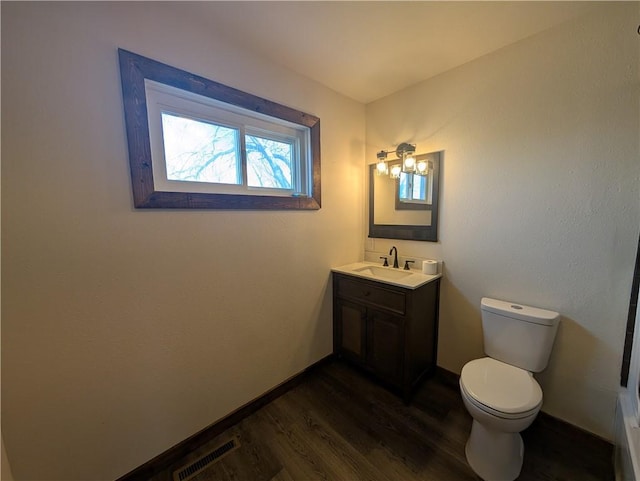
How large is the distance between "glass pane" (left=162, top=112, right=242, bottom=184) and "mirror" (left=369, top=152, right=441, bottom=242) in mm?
1266

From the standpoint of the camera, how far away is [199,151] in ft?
4.75

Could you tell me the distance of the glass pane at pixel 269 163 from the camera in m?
1.67

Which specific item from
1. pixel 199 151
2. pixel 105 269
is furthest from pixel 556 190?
pixel 105 269

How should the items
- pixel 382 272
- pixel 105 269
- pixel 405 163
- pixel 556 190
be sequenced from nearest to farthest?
1. pixel 105 269
2. pixel 556 190
3. pixel 405 163
4. pixel 382 272

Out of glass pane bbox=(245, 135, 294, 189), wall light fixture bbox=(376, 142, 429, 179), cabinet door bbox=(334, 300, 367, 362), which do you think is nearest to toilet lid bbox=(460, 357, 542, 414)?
cabinet door bbox=(334, 300, 367, 362)

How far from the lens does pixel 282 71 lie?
168cm

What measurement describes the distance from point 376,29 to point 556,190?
1.41 metres

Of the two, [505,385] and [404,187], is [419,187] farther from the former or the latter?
[505,385]

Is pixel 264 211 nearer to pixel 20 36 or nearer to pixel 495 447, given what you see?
pixel 20 36

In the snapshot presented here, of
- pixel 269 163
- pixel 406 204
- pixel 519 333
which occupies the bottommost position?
pixel 519 333

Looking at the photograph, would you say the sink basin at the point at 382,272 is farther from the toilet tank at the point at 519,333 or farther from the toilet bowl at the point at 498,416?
the toilet bowl at the point at 498,416

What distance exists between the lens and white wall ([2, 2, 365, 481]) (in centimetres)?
94

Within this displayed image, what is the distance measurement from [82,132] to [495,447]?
2482 millimetres

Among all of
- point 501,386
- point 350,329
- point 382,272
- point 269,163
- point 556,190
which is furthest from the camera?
point 382,272
